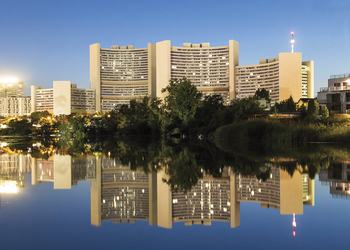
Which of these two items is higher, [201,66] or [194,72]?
[201,66]

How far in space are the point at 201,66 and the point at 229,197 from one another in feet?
451

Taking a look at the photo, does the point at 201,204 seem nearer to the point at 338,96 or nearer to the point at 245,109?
the point at 245,109

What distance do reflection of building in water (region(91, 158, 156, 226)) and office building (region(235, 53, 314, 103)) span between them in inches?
5030

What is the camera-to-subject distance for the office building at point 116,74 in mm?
154250

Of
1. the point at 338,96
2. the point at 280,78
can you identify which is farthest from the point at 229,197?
the point at 280,78

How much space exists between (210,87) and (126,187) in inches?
5315

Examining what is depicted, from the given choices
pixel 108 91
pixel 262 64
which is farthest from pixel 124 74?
pixel 262 64

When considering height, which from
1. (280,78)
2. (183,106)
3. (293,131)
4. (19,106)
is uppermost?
(280,78)

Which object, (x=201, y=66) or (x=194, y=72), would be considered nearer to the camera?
(x=201, y=66)

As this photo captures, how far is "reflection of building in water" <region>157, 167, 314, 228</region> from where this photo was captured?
5.50 metres

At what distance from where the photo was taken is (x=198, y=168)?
35.0ft

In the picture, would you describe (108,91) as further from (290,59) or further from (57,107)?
(290,59)

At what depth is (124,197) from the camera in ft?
23.3

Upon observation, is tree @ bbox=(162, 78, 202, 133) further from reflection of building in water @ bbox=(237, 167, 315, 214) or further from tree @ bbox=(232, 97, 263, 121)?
reflection of building in water @ bbox=(237, 167, 315, 214)
